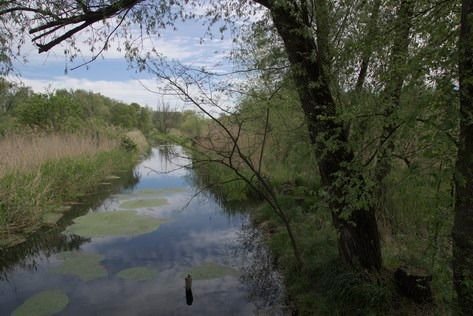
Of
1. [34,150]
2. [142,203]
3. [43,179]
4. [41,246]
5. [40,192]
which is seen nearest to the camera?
[41,246]

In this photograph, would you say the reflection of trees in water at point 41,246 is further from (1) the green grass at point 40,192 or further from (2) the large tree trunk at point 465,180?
(2) the large tree trunk at point 465,180

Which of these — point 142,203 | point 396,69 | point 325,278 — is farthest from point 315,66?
point 142,203

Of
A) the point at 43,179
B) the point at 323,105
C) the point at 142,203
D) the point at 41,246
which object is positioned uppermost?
the point at 323,105

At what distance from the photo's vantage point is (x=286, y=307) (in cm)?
372

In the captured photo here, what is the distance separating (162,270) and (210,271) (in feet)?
2.25

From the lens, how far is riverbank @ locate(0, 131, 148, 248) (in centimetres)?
592

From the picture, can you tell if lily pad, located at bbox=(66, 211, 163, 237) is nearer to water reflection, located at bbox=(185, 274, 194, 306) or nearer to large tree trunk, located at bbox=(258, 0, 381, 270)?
water reflection, located at bbox=(185, 274, 194, 306)

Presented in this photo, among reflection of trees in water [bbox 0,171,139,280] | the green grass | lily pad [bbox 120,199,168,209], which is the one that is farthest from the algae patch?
reflection of trees in water [bbox 0,171,139,280]

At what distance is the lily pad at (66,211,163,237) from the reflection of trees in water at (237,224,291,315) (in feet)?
6.54

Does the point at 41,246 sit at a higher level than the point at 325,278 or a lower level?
lower

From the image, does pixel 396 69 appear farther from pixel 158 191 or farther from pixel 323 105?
pixel 158 191

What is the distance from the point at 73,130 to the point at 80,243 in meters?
10.8

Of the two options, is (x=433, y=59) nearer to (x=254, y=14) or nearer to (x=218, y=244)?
(x=254, y=14)

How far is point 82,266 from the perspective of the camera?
486cm
